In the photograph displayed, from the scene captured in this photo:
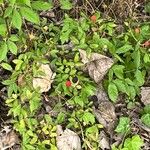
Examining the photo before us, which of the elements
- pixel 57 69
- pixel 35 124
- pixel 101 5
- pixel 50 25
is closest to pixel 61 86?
pixel 57 69

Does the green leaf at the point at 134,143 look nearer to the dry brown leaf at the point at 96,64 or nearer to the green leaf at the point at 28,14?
the dry brown leaf at the point at 96,64

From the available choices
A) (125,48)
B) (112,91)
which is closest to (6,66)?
(112,91)

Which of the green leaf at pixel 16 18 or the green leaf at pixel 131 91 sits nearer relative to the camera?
the green leaf at pixel 16 18

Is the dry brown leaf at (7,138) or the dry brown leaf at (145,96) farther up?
the dry brown leaf at (145,96)

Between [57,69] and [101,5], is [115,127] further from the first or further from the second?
[101,5]

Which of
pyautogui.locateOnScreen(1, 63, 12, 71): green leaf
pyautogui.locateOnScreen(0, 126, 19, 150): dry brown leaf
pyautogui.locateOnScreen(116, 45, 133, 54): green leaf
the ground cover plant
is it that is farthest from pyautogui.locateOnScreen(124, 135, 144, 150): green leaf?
pyautogui.locateOnScreen(1, 63, 12, 71): green leaf

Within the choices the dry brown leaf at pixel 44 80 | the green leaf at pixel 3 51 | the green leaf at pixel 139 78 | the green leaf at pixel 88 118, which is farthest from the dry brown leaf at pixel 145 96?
the green leaf at pixel 3 51
